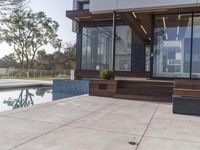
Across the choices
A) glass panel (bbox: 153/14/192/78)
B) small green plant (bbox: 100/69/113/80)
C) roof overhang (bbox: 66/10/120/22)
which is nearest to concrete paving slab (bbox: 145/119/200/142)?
small green plant (bbox: 100/69/113/80)

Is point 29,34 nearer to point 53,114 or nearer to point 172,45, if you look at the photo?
point 172,45

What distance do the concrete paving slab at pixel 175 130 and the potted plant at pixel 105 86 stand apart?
3989mm

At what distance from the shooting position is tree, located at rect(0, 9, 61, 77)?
2636 centimetres

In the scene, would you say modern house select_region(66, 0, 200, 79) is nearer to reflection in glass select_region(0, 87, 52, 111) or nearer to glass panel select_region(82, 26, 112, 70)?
glass panel select_region(82, 26, 112, 70)

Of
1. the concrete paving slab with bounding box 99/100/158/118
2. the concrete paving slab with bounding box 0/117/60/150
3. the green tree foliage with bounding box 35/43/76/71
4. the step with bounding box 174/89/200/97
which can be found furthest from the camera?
the green tree foliage with bounding box 35/43/76/71

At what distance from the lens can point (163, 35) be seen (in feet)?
32.5

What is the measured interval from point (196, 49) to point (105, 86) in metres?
3.75

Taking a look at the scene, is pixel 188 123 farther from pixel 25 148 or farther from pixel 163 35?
pixel 163 35

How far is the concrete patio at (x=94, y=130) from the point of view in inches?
130

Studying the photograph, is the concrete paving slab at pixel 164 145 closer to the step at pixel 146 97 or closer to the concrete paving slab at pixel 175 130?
the concrete paving slab at pixel 175 130

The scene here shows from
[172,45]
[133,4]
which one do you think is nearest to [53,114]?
[133,4]

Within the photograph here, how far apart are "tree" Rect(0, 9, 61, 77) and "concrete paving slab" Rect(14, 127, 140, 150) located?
949 inches

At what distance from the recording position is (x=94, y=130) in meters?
4.07

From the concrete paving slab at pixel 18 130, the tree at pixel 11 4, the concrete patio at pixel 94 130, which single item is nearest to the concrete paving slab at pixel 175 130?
the concrete patio at pixel 94 130
